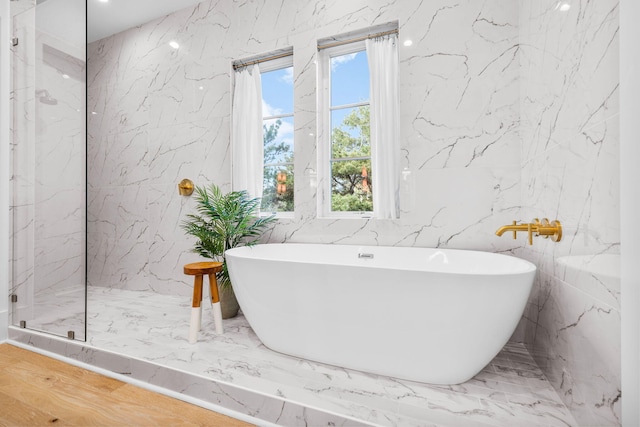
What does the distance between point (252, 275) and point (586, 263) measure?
4.67ft

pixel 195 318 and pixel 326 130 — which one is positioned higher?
pixel 326 130

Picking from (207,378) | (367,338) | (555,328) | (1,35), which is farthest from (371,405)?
(1,35)

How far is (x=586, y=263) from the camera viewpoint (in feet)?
3.48

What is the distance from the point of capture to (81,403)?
54.9 inches

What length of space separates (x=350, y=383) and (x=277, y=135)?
6.78 ft

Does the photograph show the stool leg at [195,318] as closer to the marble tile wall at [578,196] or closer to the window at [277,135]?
the window at [277,135]

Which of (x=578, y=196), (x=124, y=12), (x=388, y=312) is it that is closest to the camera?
(x=578, y=196)

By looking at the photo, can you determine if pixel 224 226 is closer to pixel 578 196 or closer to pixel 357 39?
pixel 357 39

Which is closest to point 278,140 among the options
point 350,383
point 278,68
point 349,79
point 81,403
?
point 278,68

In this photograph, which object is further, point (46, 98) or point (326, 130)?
point (326, 130)

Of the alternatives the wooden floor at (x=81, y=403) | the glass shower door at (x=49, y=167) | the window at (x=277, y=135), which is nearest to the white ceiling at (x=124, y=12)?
the glass shower door at (x=49, y=167)

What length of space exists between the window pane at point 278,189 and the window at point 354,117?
36 centimetres

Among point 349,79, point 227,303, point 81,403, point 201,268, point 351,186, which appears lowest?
point 81,403

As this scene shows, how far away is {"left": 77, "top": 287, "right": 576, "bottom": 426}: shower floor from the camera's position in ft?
3.90
